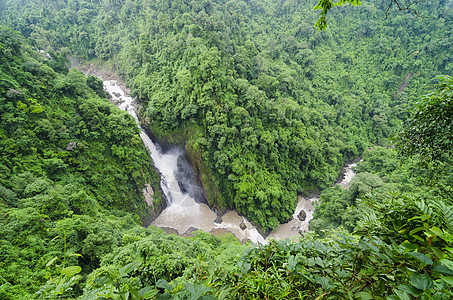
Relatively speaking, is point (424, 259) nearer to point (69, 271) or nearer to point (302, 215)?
point (69, 271)

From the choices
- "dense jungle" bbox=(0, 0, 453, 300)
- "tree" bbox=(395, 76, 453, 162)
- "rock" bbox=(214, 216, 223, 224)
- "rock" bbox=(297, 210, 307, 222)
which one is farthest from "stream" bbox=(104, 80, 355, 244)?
"tree" bbox=(395, 76, 453, 162)

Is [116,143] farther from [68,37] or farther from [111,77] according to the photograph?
[68,37]

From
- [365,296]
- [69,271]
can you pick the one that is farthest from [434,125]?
[69,271]

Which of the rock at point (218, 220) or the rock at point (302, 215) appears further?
the rock at point (302, 215)

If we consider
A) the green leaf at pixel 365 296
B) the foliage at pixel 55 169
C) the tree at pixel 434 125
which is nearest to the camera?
the green leaf at pixel 365 296

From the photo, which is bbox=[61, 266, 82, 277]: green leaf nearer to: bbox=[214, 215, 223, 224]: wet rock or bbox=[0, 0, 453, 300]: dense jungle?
bbox=[0, 0, 453, 300]: dense jungle

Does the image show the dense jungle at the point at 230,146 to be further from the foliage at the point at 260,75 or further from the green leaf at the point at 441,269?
the foliage at the point at 260,75

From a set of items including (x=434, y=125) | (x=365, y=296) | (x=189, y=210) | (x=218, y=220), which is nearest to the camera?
(x=365, y=296)

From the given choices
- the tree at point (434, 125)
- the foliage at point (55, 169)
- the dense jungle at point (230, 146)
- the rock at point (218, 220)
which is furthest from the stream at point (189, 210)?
the tree at point (434, 125)
